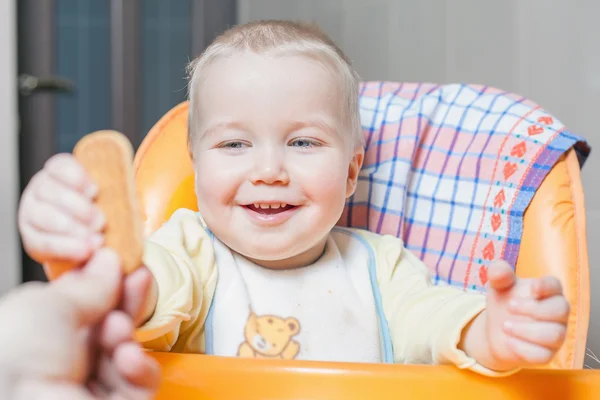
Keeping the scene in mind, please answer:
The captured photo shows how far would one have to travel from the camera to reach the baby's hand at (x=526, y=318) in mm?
567

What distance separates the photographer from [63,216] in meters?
0.52

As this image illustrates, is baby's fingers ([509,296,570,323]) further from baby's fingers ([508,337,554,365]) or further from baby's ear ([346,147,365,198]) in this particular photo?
baby's ear ([346,147,365,198])

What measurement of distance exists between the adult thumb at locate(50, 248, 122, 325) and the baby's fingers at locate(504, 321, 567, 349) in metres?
0.33

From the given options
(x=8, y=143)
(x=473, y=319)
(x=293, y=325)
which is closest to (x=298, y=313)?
(x=293, y=325)

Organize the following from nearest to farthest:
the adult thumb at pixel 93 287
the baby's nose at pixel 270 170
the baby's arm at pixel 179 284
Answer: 1. the adult thumb at pixel 93 287
2. the baby's arm at pixel 179 284
3. the baby's nose at pixel 270 170

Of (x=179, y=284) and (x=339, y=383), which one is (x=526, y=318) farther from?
(x=179, y=284)

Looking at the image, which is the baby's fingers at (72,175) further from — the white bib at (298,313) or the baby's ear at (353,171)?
the baby's ear at (353,171)

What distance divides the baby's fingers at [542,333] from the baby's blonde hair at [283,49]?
0.40 metres

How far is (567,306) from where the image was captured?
1.89ft

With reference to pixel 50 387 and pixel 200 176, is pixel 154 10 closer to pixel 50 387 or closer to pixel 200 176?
pixel 200 176

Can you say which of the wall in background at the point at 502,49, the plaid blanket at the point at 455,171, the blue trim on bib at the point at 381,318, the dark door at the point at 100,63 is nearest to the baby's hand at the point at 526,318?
the blue trim on bib at the point at 381,318

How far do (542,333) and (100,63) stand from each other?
8.52 ft

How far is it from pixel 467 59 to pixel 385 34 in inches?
13.7

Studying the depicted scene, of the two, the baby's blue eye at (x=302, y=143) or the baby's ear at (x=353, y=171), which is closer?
the baby's blue eye at (x=302, y=143)
